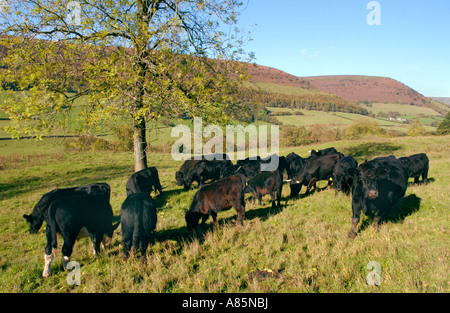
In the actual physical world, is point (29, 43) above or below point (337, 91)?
below

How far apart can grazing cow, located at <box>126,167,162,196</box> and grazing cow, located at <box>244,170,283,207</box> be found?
4343mm

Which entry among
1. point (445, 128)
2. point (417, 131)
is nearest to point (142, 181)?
point (445, 128)

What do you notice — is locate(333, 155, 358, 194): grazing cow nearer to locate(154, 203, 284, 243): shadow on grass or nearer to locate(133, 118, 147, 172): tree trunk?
locate(154, 203, 284, 243): shadow on grass

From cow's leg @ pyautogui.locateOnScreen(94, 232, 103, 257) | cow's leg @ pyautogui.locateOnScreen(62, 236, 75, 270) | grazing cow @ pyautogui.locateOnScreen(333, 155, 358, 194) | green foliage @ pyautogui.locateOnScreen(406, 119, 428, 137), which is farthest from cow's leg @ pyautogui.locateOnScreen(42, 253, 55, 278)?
green foliage @ pyautogui.locateOnScreen(406, 119, 428, 137)

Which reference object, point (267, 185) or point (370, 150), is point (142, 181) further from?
point (370, 150)

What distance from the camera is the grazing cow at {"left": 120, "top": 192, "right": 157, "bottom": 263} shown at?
571 cm

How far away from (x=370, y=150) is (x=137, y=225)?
22.8m

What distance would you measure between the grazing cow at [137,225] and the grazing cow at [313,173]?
632 centimetres

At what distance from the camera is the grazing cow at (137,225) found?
18.7 feet

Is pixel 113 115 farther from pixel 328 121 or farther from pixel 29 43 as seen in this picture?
pixel 328 121

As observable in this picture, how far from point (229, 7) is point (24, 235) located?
1124 cm

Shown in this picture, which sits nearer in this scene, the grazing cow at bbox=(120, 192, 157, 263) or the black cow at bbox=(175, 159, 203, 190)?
the grazing cow at bbox=(120, 192, 157, 263)

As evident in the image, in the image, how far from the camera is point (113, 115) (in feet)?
32.8
